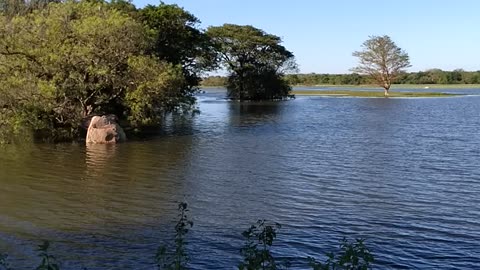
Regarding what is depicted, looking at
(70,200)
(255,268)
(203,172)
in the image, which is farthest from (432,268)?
(203,172)

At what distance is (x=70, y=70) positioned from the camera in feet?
103

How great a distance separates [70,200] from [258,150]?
12.8m

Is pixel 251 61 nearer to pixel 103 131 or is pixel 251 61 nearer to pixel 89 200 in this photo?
pixel 103 131

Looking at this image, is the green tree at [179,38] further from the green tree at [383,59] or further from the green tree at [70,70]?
the green tree at [383,59]

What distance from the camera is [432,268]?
1063 cm

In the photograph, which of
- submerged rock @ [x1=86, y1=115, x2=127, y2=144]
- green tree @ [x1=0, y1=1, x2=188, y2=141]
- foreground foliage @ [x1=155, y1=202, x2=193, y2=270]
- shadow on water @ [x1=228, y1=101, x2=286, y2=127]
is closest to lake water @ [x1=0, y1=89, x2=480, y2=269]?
submerged rock @ [x1=86, y1=115, x2=127, y2=144]

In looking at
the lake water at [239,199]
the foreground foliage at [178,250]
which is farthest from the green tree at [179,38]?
the foreground foliage at [178,250]

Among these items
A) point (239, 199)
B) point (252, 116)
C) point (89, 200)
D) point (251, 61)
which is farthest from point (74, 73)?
point (251, 61)

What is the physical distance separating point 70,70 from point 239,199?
1829 centimetres

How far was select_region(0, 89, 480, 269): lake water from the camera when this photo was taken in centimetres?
1177

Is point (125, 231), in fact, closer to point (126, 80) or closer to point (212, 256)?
point (212, 256)

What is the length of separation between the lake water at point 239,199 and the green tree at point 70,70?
275 cm

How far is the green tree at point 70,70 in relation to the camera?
1152 inches

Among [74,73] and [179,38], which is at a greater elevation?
[179,38]
